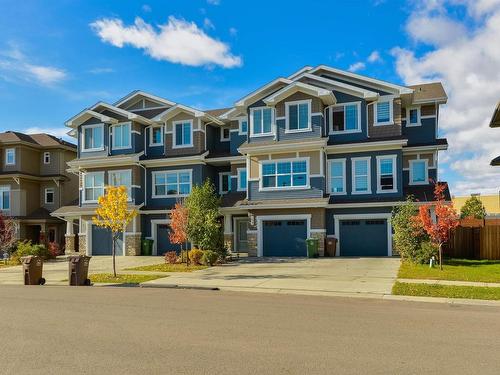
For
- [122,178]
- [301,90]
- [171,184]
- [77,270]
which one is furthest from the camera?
[122,178]

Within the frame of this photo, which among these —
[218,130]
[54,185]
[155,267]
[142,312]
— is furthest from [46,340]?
[54,185]

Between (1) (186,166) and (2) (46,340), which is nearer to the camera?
(2) (46,340)

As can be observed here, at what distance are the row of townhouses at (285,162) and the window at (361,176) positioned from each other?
0.06 meters

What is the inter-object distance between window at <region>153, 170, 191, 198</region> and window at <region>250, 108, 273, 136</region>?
5385 millimetres

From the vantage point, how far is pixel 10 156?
3809 centimetres

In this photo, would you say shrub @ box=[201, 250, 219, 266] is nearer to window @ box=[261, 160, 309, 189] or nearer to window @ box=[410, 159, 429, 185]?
window @ box=[261, 160, 309, 189]

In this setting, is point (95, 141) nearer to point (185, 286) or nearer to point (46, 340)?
point (185, 286)

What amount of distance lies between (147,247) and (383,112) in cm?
1667

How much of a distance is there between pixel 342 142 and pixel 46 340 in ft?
70.3

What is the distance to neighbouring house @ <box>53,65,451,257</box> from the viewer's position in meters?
26.0

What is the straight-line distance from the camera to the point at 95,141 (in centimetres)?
3175

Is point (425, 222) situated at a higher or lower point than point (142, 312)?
higher

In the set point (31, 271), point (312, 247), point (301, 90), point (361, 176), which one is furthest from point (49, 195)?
point (361, 176)

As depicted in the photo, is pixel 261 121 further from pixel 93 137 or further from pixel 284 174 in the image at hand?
pixel 93 137
